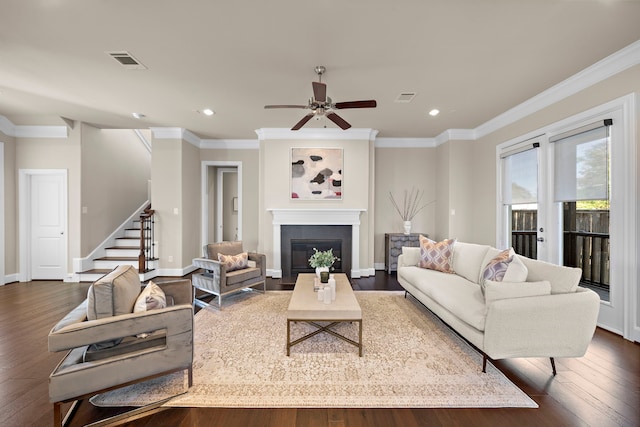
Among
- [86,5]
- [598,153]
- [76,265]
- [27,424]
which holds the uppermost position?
[86,5]

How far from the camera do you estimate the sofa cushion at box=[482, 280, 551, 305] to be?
7.00 feet

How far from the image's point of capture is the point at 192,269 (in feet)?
18.6

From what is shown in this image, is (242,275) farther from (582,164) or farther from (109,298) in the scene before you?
(582,164)

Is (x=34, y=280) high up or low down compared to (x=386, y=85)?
down

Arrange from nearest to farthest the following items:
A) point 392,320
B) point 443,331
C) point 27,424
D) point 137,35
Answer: point 27,424 < point 137,35 < point 443,331 < point 392,320

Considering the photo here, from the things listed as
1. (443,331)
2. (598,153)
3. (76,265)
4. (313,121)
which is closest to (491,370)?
(443,331)

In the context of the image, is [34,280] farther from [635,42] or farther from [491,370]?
[635,42]

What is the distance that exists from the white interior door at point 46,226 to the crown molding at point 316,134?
3916 millimetres

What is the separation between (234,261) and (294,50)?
284cm

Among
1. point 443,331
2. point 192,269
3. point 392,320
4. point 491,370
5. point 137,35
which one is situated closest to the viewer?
point 491,370

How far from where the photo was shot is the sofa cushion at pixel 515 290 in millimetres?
2135

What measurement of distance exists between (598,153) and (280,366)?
13.3ft

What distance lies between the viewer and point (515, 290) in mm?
2141

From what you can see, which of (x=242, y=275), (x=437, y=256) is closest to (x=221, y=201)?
(x=242, y=275)
